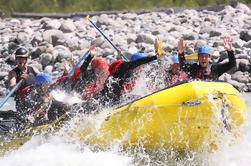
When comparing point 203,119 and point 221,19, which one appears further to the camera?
point 221,19

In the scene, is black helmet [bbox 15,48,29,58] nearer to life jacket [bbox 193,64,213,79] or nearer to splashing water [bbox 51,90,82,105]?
splashing water [bbox 51,90,82,105]

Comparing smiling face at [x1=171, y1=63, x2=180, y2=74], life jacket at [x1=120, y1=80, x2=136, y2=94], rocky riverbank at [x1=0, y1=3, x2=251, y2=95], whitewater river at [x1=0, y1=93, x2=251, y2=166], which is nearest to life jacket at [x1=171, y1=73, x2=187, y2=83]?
smiling face at [x1=171, y1=63, x2=180, y2=74]

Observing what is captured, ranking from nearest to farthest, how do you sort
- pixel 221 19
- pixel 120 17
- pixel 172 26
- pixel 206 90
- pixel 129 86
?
pixel 206 90
pixel 129 86
pixel 172 26
pixel 221 19
pixel 120 17

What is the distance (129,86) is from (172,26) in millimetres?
9639

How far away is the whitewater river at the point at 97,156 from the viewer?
6.29 meters

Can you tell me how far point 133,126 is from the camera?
6359 millimetres

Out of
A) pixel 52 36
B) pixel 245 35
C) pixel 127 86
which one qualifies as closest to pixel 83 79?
pixel 127 86

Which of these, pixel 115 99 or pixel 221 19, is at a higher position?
pixel 115 99

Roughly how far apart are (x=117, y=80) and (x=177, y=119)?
1372mm

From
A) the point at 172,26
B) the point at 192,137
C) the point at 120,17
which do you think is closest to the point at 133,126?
the point at 192,137

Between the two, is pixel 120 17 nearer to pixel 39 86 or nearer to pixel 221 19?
pixel 221 19

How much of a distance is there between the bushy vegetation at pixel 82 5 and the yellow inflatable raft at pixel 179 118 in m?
17.1

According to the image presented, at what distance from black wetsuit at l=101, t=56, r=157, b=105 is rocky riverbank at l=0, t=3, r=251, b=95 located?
15.3ft

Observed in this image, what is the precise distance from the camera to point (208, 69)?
706 centimetres
